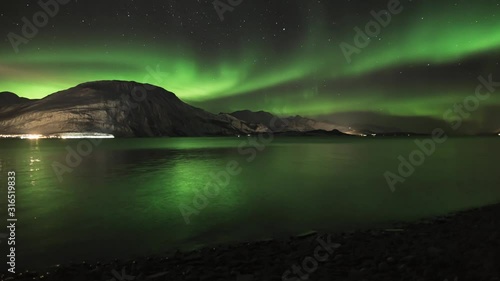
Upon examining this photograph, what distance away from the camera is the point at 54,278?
9.78 meters

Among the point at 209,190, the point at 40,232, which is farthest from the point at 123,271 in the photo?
the point at 209,190

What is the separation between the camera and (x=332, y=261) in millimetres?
10047

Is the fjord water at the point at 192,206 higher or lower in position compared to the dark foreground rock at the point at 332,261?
lower

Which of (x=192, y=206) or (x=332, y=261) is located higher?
(x=332, y=261)

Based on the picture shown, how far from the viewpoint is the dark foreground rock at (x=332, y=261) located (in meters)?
8.81

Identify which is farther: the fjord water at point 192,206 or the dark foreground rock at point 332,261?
the fjord water at point 192,206

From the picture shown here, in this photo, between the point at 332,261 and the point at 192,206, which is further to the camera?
the point at 192,206

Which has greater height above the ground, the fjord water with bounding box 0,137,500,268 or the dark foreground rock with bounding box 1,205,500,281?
the dark foreground rock with bounding box 1,205,500,281

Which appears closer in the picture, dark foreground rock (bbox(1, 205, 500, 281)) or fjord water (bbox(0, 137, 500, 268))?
dark foreground rock (bbox(1, 205, 500, 281))

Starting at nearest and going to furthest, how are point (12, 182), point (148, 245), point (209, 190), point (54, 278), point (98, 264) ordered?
point (54, 278) → point (98, 264) → point (148, 245) → point (209, 190) → point (12, 182)

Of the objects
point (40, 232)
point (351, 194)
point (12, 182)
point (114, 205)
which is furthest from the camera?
point (12, 182)

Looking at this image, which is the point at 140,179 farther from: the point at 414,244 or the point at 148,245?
the point at 414,244

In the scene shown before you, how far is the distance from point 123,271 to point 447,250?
10.1 meters

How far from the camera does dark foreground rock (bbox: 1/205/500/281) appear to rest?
8.81 metres
